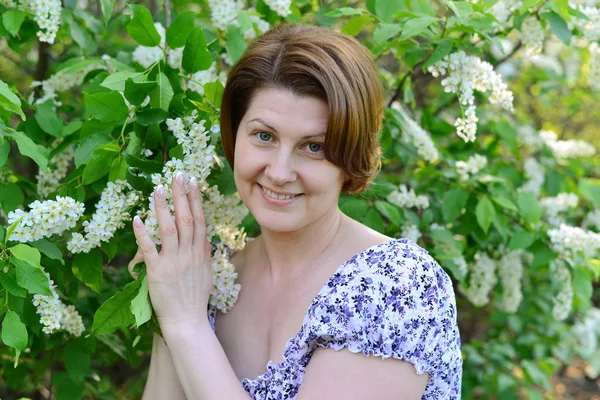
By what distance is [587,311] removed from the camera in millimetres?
4262

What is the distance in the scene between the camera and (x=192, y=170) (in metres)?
1.81

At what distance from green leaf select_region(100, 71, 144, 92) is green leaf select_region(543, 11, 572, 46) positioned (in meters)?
1.39

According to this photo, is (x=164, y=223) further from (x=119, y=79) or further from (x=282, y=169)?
(x=119, y=79)

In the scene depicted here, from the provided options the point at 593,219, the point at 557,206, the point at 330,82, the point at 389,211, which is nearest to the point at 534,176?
the point at 557,206

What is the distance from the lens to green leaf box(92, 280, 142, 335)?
1.74m

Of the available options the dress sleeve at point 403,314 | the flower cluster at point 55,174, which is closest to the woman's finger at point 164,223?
the dress sleeve at point 403,314

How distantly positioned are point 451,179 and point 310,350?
1.39 metres

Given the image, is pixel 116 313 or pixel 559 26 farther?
pixel 559 26

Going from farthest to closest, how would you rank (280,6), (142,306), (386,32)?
(280,6) → (386,32) → (142,306)

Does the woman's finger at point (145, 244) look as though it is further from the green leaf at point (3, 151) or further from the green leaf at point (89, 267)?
the green leaf at point (3, 151)

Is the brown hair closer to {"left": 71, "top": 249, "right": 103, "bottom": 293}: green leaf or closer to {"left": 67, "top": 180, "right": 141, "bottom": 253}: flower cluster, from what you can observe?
{"left": 67, "top": 180, "right": 141, "bottom": 253}: flower cluster

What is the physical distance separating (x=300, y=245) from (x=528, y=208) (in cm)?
120

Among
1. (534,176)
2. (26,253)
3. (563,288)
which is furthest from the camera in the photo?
(534,176)

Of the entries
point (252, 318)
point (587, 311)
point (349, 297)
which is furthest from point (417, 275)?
point (587, 311)
